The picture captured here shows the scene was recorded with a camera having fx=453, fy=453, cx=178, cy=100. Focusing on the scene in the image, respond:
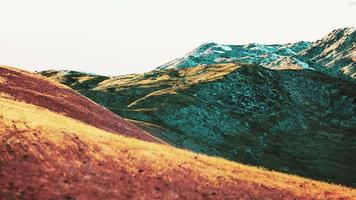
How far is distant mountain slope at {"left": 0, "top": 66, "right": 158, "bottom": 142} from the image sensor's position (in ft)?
190

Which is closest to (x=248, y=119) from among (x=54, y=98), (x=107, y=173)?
(x=54, y=98)

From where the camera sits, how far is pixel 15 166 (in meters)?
28.1

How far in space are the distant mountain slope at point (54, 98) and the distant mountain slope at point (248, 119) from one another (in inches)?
1295

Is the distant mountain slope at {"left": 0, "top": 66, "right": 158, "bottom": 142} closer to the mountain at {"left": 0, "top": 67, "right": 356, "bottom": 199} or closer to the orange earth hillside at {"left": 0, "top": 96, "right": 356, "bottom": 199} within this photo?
the mountain at {"left": 0, "top": 67, "right": 356, "bottom": 199}

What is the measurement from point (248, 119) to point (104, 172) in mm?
138707

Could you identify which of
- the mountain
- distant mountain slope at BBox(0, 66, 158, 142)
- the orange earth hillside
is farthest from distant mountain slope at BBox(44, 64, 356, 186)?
the orange earth hillside

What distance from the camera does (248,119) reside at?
166125 mm

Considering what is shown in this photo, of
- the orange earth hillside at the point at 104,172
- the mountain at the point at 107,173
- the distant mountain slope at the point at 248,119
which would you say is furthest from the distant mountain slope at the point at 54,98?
the distant mountain slope at the point at 248,119

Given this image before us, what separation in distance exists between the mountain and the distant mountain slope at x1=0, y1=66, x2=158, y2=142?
15.0 metres

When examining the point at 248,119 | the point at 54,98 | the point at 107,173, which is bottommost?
the point at 248,119

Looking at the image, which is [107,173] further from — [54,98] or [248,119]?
[248,119]

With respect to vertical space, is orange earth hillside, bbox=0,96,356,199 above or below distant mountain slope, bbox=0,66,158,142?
below

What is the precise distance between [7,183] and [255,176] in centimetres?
2211

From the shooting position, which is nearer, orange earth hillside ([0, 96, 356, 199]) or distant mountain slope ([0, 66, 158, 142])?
orange earth hillside ([0, 96, 356, 199])
